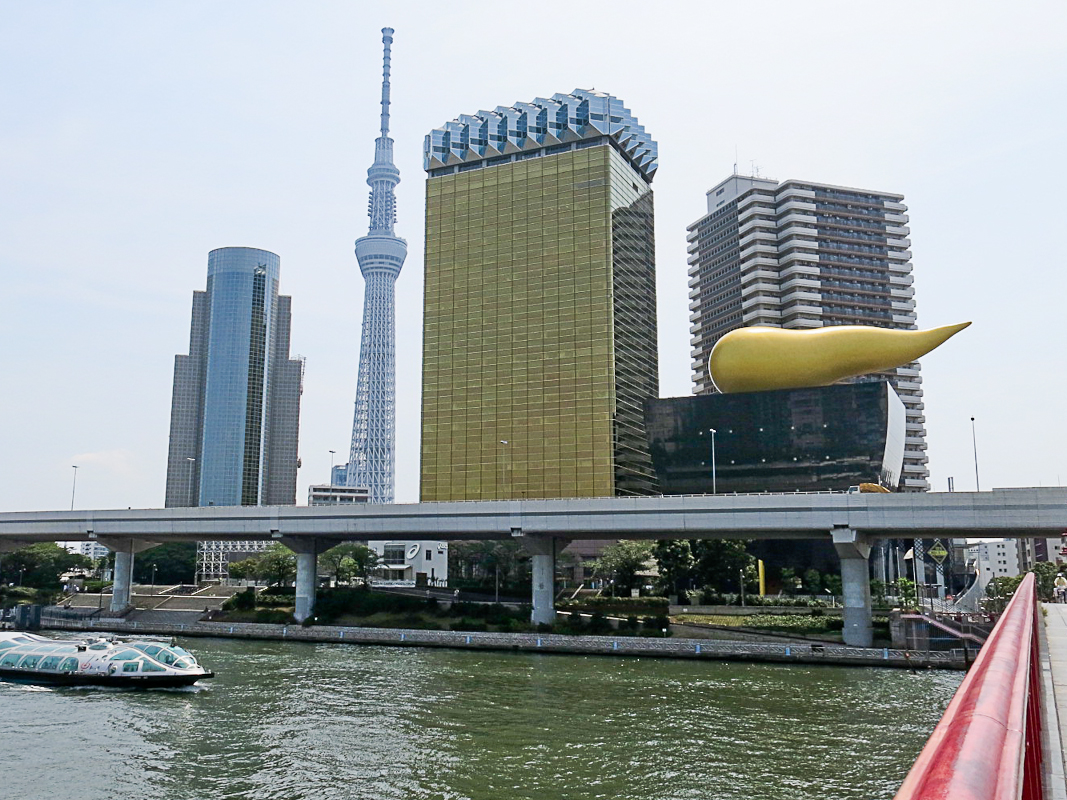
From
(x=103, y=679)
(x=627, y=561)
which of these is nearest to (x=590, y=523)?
(x=627, y=561)

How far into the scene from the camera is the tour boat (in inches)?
1838

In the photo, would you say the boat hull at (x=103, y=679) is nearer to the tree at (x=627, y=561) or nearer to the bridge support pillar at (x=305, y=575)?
the bridge support pillar at (x=305, y=575)

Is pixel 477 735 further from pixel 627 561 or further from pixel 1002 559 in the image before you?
pixel 1002 559

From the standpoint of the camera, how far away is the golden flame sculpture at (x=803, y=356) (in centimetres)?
9656

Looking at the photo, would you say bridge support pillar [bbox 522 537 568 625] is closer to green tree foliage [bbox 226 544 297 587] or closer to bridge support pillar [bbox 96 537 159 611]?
bridge support pillar [bbox 96 537 159 611]

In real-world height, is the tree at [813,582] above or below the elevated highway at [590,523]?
below

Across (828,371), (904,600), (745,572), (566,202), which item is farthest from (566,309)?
(904,600)

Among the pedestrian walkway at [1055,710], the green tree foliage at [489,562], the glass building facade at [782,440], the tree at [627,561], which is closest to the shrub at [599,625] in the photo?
the tree at [627,561]

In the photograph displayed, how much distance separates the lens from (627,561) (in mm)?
97562

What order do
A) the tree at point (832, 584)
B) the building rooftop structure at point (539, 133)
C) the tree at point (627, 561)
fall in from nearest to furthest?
the tree at point (627, 561) → the tree at point (832, 584) → the building rooftop structure at point (539, 133)

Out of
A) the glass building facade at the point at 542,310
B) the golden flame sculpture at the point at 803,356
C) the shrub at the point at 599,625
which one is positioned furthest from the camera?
the glass building facade at the point at 542,310

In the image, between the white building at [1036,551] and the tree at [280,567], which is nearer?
the tree at [280,567]

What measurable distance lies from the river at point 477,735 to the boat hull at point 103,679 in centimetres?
74

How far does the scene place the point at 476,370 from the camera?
143 metres
